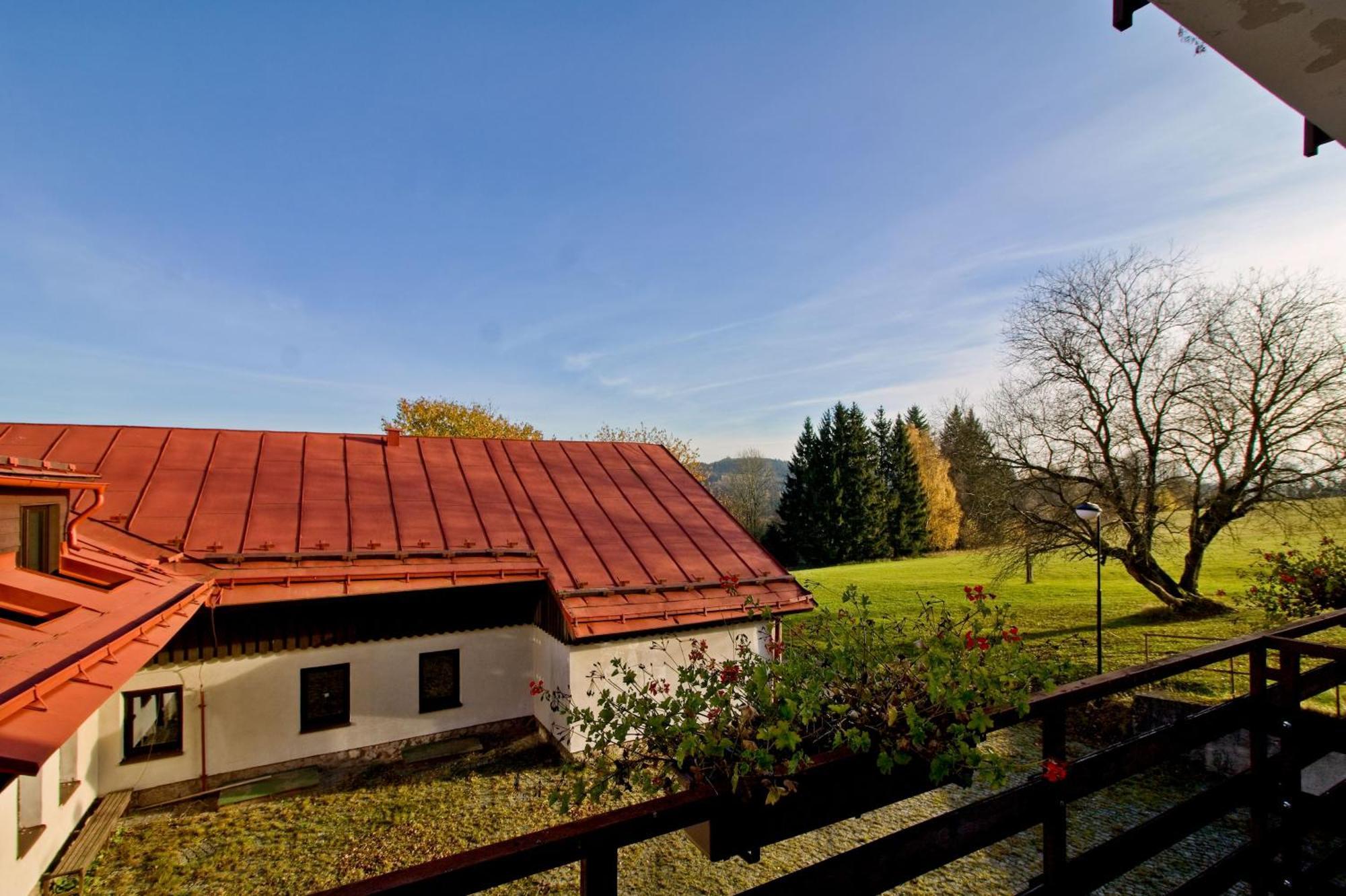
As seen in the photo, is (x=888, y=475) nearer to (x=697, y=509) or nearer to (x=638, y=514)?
(x=697, y=509)

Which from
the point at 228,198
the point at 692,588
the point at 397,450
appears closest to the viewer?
the point at 692,588

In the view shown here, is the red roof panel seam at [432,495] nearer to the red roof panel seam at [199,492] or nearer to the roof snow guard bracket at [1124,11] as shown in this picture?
the red roof panel seam at [199,492]

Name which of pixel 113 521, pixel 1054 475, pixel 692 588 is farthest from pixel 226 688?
pixel 1054 475

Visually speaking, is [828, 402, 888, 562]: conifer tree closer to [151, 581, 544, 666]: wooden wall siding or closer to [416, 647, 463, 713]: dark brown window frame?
[151, 581, 544, 666]: wooden wall siding

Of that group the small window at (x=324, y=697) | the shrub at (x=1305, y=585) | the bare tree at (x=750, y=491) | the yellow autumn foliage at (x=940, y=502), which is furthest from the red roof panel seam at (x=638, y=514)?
the yellow autumn foliage at (x=940, y=502)

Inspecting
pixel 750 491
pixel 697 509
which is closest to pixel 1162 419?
pixel 697 509

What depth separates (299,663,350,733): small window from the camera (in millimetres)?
8945

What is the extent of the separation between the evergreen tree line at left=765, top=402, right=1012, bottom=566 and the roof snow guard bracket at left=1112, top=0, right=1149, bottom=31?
3712 centimetres

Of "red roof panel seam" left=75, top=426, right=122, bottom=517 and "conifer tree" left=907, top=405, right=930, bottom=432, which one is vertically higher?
"conifer tree" left=907, top=405, right=930, bottom=432

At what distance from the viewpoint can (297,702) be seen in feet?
29.1

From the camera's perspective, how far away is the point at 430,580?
9.24 meters

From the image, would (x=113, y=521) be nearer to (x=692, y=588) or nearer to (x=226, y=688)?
(x=226, y=688)

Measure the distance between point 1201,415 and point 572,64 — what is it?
54.3 feet

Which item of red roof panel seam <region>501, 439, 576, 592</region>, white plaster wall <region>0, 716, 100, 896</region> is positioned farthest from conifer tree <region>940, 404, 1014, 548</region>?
white plaster wall <region>0, 716, 100, 896</region>
